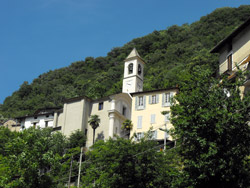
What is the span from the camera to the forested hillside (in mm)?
106062

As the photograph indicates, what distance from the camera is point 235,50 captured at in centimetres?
4047

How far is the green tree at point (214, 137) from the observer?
79.2ft

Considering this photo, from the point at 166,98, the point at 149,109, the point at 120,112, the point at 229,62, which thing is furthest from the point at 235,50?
the point at 120,112

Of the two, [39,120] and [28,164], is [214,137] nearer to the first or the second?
[28,164]

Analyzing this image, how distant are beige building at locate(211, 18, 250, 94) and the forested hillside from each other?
45.0 m

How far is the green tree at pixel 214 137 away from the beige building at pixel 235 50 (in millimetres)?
11581

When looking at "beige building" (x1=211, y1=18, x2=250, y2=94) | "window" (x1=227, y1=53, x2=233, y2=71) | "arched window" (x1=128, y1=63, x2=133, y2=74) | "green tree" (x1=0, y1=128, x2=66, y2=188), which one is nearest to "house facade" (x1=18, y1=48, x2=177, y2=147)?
"arched window" (x1=128, y1=63, x2=133, y2=74)

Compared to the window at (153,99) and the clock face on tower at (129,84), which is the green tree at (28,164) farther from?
the clock face on tower at (129,84)

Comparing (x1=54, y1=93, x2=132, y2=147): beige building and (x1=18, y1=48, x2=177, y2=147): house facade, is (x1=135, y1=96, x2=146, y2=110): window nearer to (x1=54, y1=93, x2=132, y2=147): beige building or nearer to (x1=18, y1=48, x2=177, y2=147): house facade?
(x1=18, y1=48, x2=177, y2=147): house facade

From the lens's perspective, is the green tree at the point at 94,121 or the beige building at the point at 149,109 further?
the green tree at the point at 94,121

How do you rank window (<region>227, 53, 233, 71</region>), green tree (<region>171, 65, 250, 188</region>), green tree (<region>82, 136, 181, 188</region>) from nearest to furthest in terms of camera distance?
green tree (<region>171, 65, 250, 188</region>)
green tree (<region>82, 136, 181, 188</region>)
window (<region>227, 53, 233, 71</region>)

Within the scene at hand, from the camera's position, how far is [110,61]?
13762 centimetres

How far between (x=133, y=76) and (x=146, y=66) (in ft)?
130

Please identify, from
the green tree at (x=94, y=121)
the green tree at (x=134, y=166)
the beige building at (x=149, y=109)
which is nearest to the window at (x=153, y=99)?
the beige building at (x=149, y=109)
